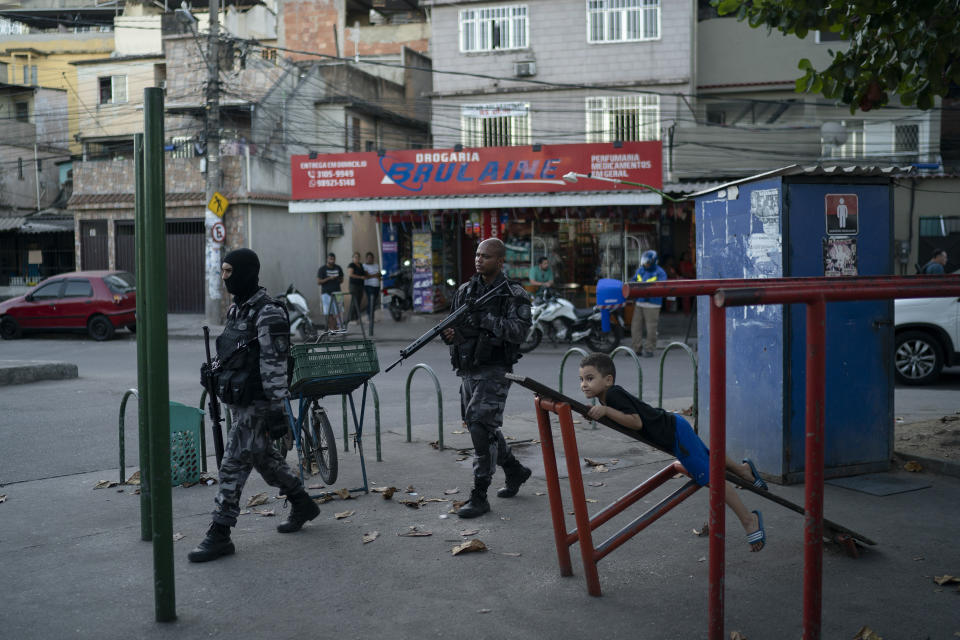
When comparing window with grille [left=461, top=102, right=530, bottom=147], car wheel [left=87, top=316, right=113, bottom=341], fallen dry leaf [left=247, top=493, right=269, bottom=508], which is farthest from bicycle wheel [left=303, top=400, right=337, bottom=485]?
window with grille [left=461, top=102, right=530, bottom=147]

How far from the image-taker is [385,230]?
26109 mm

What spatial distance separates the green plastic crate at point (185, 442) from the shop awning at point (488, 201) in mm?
14359

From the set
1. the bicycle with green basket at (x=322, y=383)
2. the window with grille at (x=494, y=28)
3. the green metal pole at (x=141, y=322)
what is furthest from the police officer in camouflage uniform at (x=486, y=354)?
the window with grille at (x=494, y=28)

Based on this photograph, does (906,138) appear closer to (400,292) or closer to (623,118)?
(623,118)

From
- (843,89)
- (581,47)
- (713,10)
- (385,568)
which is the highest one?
(713,10)

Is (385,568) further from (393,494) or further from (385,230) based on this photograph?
(385,230)

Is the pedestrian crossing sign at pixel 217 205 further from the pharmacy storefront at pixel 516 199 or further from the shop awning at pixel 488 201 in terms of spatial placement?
the pharmacy storefront at pixel 516 199

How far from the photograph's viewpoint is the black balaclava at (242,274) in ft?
18.0

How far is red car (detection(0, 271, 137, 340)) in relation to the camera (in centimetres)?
2150

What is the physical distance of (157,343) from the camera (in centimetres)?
417

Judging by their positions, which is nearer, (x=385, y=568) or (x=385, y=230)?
(x=385, y=568)

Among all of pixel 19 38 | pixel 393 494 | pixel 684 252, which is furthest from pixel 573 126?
pixel 19 38

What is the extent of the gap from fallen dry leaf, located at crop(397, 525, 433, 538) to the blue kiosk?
262cm

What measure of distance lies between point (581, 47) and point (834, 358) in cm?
2080
